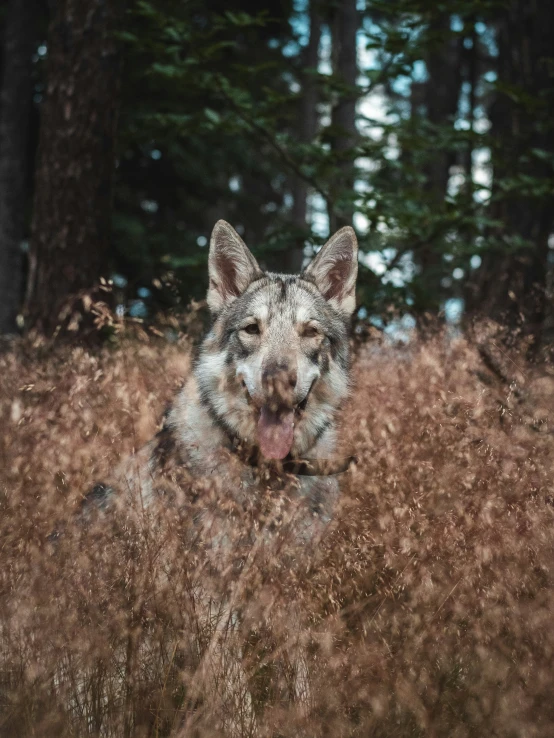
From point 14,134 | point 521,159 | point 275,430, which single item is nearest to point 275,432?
point 275,430

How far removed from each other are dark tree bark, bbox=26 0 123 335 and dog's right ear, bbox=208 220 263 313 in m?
3.08

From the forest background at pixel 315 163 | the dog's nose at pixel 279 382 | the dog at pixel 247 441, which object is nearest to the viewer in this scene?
the dog at pixel 247 441

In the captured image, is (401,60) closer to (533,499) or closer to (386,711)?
(533,499)

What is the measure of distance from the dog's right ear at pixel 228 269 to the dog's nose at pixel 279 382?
901 mm

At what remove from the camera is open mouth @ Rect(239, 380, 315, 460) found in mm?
3184

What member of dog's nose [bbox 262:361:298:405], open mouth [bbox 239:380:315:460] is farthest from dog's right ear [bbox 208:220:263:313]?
open mouth [bbox 239:380:315:460]

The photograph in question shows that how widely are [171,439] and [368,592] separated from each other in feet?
4.17

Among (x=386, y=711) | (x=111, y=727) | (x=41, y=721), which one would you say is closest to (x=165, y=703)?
(x=111, y=727)

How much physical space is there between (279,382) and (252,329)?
30.2 inches

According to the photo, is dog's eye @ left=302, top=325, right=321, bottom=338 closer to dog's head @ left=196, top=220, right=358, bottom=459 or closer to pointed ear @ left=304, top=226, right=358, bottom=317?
dog's head @ left=196, top=220, right=358, bottom=459

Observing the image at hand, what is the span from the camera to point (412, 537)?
2719mm

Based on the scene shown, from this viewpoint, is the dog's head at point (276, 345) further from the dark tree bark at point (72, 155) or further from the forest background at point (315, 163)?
the dark tree bark at point (72, 155)

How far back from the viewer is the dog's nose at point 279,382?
3096 millimetres

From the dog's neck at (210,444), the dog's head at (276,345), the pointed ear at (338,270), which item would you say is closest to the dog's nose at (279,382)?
the dog's head at (276,345)
